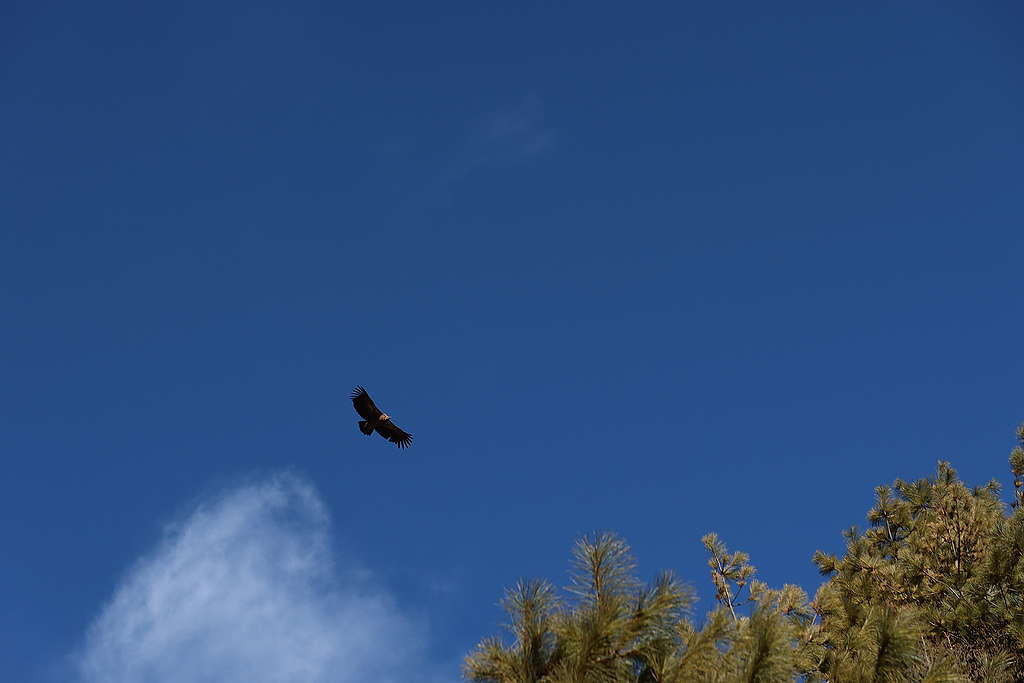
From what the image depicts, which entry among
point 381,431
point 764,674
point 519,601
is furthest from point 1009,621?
point 381,431

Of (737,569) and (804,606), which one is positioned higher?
(737,569)

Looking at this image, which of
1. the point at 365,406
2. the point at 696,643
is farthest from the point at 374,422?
the point at 696,643

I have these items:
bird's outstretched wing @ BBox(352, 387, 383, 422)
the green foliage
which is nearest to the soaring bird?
bird's outstretched wing @ BBox(352, 387, 383, 422)

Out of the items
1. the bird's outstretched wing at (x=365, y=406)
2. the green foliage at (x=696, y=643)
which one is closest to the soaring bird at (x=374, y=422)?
the bird's outstretched wing at (x=365, y=406)

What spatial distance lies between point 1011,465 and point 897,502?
3214 millimetres

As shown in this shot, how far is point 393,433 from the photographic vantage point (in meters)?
12.1

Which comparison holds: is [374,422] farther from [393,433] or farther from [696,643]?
[696,643]

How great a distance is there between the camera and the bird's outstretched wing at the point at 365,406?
11477 millimetres

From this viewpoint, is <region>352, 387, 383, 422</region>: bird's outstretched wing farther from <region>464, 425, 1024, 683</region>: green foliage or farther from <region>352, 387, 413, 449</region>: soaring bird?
<region>464, 425, 1024, 683</region>: green foliage

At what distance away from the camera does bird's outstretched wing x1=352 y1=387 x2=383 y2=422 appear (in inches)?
452

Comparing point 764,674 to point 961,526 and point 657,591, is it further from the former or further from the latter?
point 961,526

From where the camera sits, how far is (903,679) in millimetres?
5812

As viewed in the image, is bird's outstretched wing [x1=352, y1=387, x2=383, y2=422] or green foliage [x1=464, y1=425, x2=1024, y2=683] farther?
bird's outstretched wing [x1=352, y1=387, x2=383, y2=422]

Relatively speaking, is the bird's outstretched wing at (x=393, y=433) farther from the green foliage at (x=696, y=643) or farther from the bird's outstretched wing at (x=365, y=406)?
the green foliage at (x=696, y=643)
